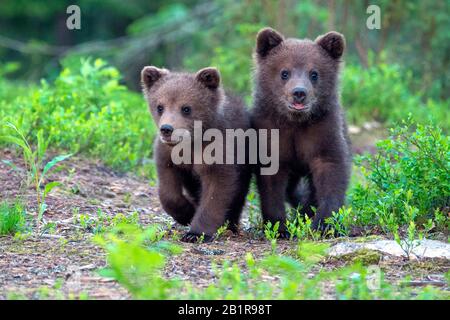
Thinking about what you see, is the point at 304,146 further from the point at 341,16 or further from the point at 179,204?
the point at 341,16

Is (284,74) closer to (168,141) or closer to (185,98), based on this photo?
(185,98)

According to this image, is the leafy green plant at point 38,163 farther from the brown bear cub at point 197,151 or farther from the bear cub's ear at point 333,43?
the bear cub's ear at point 333,43

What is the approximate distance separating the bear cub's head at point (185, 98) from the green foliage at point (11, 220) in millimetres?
1278

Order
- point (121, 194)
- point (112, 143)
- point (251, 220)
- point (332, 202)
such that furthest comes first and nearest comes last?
point (112, 143), point (121, 194), point (251, 220), point (332, 202)

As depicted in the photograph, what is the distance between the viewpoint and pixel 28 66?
20.8 m

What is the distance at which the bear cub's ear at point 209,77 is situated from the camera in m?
7.33

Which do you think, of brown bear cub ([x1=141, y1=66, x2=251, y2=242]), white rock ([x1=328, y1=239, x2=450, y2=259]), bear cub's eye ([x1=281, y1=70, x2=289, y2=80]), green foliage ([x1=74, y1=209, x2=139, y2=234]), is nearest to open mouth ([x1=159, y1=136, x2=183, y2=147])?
brown bear cub ([x1=141, y1=66, x2=251, y2=242])

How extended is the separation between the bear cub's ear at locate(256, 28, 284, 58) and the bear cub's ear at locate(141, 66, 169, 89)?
0.87 metres

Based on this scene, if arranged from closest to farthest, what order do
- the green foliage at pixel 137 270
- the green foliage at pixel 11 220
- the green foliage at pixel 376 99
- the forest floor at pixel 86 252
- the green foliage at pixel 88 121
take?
the green foliage at pixel 137 270 < the forest floor at pixel 86 252 < the green foliage at pixel 11 220 < the green foliage at pixel 88 121 < the green foliage at pixel 376 99

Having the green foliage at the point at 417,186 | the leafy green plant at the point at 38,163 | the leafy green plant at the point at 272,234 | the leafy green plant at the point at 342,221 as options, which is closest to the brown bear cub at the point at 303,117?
the leafy green plant at the point at 342,221

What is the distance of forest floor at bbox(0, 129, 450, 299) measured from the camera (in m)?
5.36

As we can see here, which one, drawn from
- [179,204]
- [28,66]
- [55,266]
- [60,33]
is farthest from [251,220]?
[60,33]
